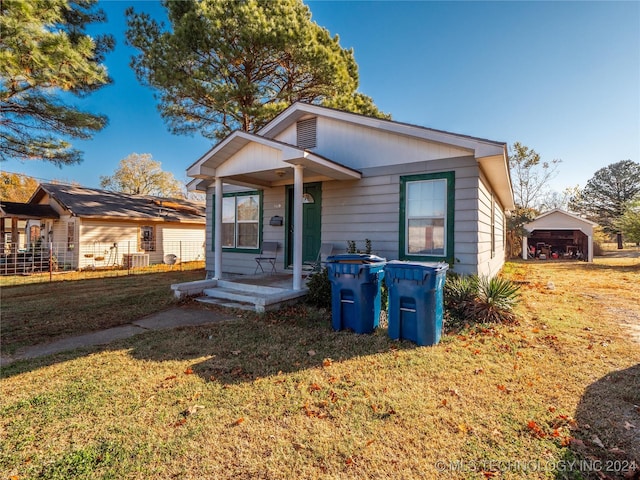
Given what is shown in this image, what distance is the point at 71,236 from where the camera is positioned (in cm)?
1549

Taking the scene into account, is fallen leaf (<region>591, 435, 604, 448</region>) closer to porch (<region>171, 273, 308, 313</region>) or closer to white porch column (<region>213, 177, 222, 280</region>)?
porch (<region>171, 273, 308, 313</region>)

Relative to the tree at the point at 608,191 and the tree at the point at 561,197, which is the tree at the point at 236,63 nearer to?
the tree at the point at 561,197

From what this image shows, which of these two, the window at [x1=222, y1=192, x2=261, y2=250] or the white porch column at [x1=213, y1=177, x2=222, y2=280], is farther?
the window at [x1=222, y1=192, x2=261, y2=250]

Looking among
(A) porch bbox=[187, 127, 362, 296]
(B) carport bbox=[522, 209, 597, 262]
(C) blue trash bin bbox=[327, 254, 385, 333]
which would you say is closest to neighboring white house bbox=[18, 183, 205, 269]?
(A) porch bbox=[187, 127, 362, 296]

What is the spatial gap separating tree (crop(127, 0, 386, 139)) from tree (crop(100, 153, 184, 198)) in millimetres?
20081

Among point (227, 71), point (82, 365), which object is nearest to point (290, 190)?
point (82, 365)

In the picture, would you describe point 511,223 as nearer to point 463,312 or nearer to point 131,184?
point 463,312

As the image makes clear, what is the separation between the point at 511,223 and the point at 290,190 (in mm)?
16580

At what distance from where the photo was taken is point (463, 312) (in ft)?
17.5

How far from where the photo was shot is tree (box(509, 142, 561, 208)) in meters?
23.5

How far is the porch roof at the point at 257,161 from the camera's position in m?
5.93

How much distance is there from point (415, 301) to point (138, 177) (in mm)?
34102

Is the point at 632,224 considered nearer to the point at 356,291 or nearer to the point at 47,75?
the point at 356,291

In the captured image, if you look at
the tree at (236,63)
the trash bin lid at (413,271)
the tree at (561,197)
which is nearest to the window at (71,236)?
the tree at (236,63)
